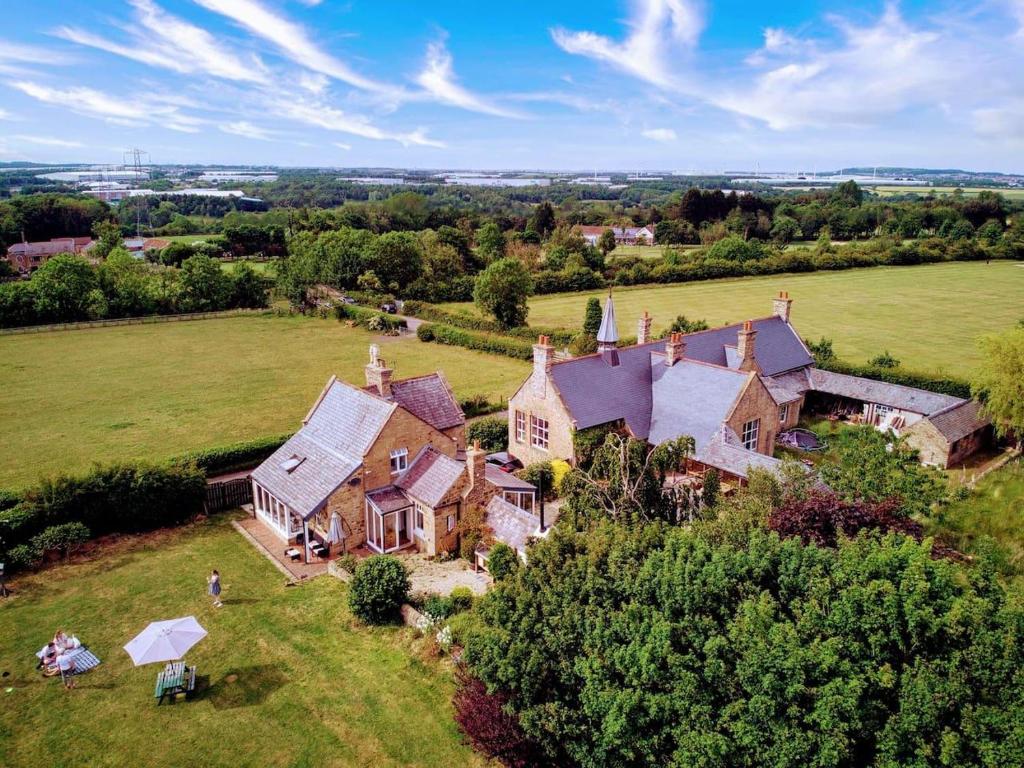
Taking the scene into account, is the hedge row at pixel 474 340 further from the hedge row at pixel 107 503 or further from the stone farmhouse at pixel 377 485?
the hedge row at pixel 107 503

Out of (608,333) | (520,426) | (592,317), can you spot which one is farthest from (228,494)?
(592,317)

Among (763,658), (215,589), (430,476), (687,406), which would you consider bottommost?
(215,589)

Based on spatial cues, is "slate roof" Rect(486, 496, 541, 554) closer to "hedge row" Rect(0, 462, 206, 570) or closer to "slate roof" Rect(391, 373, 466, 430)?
"slate roof" Rect(391, 373, 466, 430)

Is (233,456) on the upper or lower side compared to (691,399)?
lower

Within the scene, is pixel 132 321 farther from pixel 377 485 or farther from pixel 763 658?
pixel 763 658

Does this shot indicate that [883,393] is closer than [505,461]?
No

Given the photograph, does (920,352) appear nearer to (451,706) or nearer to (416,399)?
(416,399)

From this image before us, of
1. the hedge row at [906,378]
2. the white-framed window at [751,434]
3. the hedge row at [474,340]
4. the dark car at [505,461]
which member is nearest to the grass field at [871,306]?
the hedge row at [906,378]
